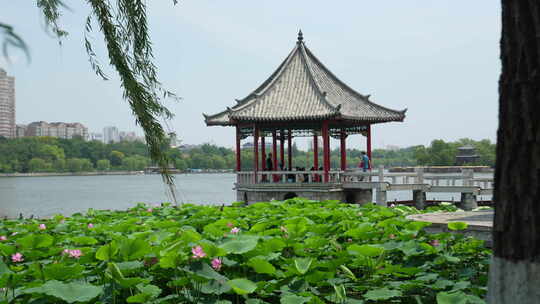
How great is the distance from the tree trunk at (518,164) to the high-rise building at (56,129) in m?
123

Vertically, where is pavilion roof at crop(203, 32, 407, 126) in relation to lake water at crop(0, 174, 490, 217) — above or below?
above

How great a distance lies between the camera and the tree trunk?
1917 millimetres

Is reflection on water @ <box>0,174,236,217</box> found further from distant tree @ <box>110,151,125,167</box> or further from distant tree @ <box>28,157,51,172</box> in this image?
distant tree @ <box>110,151,125,167</box>

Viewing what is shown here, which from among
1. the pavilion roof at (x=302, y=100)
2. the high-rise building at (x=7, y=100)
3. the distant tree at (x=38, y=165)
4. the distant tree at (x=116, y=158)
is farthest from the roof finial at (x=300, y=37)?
the distant tree at (x=116, y=158)

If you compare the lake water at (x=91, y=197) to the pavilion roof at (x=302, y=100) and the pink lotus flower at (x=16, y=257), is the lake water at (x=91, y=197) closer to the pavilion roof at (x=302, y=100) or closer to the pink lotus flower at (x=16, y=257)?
the pink lotus flower at (x=16, y=257)

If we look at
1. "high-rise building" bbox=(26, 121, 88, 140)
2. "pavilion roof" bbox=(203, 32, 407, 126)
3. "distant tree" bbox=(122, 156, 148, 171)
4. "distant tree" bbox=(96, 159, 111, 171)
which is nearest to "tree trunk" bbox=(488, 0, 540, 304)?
"pavilion roof" bbox=(203, 32, 407, 126)

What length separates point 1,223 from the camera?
5688mm

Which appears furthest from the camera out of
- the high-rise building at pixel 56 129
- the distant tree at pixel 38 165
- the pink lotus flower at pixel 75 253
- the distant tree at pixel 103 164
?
the high-rise building at pixel 56 129

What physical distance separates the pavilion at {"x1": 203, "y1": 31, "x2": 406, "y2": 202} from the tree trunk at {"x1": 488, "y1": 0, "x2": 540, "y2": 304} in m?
12.5

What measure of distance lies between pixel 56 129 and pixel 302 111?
419 ft

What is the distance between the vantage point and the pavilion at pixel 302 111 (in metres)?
15.0

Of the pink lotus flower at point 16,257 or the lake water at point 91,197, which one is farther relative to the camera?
the lake water at point 91,197

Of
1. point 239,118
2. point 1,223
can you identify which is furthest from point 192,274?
point 239,118

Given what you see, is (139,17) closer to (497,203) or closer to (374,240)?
(374,240)
